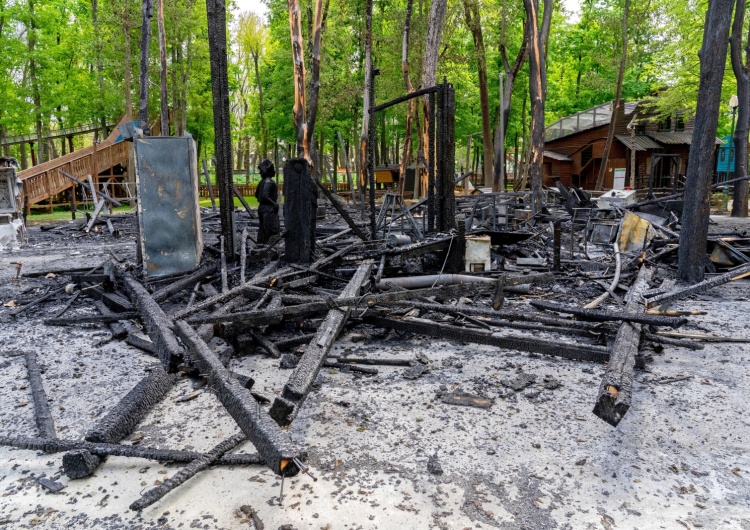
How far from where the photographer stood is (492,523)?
→ 2.82m

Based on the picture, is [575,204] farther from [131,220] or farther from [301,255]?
[131,220]

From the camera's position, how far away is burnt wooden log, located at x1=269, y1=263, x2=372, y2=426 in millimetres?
3312

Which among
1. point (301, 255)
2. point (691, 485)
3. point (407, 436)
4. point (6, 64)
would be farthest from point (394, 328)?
point (6, 64)

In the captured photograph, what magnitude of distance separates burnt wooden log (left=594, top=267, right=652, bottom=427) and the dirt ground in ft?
1.36

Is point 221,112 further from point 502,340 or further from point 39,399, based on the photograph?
point 502,340

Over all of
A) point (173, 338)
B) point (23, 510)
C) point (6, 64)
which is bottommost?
point (23, 510)

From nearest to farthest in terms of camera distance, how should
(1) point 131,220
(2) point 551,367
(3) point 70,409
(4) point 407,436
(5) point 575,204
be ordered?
(4) point 407,436, (3) point 70,409, (2) point 551,367, (5) point 575,204, (1) point 131,220

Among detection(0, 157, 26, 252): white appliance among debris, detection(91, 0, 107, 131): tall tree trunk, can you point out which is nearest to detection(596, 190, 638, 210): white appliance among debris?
detection(0, 157, 26, 252): white appliance among debris

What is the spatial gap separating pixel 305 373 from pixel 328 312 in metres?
1.78

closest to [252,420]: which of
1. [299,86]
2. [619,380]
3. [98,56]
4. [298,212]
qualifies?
[619,380]

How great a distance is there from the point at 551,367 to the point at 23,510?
4.34m

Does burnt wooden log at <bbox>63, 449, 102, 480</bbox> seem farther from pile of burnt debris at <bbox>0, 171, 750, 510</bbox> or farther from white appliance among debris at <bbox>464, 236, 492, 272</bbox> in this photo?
white appliance among debris at <bbox>464, 236, 492, 272</bbox>

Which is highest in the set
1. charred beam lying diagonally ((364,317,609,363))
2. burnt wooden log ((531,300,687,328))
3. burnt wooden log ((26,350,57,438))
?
burnt wooden log ((531,300,687,328))

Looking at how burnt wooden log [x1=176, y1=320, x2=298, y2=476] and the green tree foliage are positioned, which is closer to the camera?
burnt wooden log [x1=176, y1=320, x2=298, y2=476]
